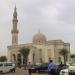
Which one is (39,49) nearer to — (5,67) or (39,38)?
(39,38)

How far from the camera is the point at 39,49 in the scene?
285ft

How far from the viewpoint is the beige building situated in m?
83.7

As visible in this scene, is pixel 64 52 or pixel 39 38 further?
pixel 39 38

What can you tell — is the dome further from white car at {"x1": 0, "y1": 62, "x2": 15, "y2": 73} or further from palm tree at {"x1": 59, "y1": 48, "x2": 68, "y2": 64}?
white car at {"x1": 0, "y1": 62, "x2": 15, "y2": 73}

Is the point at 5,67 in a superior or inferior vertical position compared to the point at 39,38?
inferior

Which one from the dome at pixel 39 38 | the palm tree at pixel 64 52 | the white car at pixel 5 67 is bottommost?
the white car at pixel 5 67

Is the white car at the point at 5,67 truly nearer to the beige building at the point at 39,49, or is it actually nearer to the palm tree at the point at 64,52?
the palm tree at the point at 64,52

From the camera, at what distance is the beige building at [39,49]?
3295 inches

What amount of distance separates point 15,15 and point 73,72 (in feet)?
253

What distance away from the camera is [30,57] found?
274 ft

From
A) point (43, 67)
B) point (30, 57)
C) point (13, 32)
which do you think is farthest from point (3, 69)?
point (13, 32)

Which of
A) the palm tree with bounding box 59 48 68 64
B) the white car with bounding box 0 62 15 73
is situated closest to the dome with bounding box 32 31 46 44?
the palm tree with bounding box 59 48 68 64

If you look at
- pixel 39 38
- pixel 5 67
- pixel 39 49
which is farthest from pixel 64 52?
pixel 5 67

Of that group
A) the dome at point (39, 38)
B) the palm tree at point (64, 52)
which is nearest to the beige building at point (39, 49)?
the dome at point (39, 38)
